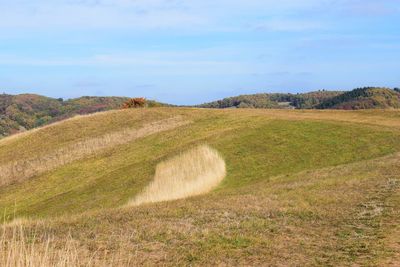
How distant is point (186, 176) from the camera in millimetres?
31984

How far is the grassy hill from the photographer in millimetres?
13258

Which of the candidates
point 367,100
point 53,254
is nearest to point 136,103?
point 53,254

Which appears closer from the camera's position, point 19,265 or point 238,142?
point 19,265

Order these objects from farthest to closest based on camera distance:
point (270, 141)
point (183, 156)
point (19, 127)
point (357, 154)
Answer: point (19, 127) < point (270, 141) < point (183, 156) < point (357, 154)

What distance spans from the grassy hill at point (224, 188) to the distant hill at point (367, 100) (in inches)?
3120

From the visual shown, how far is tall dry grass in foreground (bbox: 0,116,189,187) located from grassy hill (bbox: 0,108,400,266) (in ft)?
0.48

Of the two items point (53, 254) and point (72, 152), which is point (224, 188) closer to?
point (53, 254)

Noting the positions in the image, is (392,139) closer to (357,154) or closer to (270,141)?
(357,154)

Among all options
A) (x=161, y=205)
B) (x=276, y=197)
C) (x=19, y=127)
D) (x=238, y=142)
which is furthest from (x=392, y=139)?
(x=19, y=127)

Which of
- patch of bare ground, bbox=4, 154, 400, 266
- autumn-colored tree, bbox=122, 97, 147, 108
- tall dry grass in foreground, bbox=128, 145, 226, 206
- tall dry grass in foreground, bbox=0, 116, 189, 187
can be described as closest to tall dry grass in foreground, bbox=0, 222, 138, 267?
patch of bare ground, bbox=4, 154, 400, 266

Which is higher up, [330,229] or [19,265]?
[19,265]

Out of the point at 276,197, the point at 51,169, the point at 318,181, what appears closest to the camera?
the point at 276,197

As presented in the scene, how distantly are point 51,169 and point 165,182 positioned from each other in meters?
18.2

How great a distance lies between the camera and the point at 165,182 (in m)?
31.3
